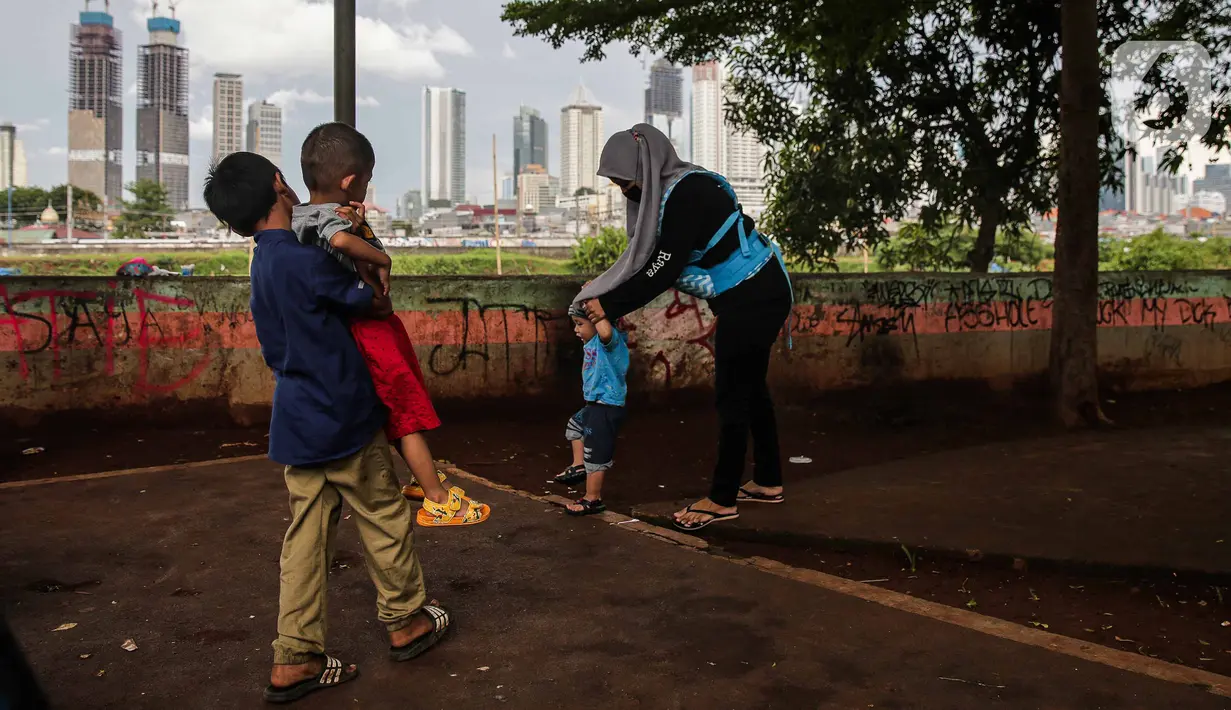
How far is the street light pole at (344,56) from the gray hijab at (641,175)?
2.41m

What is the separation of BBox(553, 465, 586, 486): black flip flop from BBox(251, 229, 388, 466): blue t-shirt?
2885mm

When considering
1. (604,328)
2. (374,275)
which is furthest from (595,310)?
(374,275)

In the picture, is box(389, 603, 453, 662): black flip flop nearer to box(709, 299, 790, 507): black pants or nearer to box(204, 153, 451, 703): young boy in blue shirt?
box(204, 153, 451, 703): young boy in blue shirt

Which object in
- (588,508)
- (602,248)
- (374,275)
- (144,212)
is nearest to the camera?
(374,275)

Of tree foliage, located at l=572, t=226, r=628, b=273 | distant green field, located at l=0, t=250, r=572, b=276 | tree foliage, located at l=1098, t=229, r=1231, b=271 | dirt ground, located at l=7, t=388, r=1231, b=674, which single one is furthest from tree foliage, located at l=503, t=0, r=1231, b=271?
distant green field, located at l=0, t=250, r=572, b=276

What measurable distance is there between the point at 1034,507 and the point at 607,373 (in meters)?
2.18

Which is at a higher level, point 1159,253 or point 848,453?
point 1159,253

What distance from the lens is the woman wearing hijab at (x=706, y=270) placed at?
4402mm

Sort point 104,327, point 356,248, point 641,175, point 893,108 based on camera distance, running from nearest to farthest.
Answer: point 356,248 < point 641,175 < point 104,327 < point 893,108

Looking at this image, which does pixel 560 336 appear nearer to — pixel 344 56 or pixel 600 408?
pixel 344 56

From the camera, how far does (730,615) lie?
344cm

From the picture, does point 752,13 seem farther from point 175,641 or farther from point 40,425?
point 175,641

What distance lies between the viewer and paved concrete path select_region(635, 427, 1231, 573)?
14.0ft

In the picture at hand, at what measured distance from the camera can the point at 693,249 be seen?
450 centimetres
